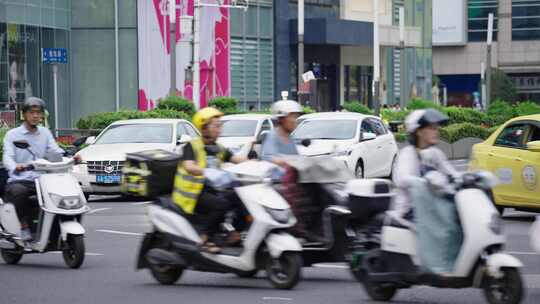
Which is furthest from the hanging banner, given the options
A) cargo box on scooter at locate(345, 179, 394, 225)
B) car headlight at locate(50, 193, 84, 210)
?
cargo box on scooter at locate(345, 179, 394, 225)

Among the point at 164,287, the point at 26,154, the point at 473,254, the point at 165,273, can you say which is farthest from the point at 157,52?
the point at 473,254

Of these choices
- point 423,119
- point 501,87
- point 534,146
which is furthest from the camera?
point 501,87

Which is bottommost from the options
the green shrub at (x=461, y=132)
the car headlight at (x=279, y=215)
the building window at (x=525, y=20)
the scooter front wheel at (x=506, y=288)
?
the green shrub at (x=461, y=132)

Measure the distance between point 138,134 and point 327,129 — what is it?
157 inches

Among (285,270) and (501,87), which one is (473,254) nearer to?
(285,270)

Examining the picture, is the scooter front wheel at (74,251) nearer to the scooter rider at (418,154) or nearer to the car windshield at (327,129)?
the scooter rider at (418,154)

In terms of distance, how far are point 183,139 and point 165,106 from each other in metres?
A: 14.1

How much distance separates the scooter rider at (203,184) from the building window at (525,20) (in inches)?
3625

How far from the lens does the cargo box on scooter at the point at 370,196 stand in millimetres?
11812

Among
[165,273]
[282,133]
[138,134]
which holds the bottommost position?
[165,273]

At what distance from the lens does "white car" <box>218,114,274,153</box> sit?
2958 cm

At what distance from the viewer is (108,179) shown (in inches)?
989

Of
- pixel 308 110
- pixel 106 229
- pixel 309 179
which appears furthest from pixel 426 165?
pixel 308 110

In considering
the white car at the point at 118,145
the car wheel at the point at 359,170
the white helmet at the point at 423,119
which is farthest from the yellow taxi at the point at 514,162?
the white helmet at the point at 423,119
